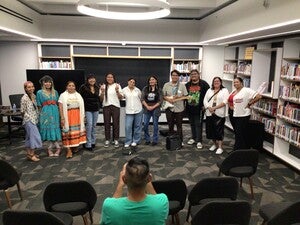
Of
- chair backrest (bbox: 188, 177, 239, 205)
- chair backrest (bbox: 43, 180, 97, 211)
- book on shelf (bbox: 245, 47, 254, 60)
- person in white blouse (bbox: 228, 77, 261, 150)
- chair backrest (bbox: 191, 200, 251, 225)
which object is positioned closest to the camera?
chair backrest (bbox: 191, 200, 251, 225)

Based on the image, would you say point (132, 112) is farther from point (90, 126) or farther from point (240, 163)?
point (240, 163)

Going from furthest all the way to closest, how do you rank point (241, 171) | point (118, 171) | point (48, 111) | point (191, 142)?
point (191, 142)
point (48, 111)
point (118, 171)
point (241, 171)

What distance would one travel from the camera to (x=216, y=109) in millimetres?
5707

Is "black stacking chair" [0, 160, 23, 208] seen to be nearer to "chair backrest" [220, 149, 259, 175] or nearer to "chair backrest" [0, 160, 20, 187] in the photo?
"chair backrest" [0, 160, 20, 187]

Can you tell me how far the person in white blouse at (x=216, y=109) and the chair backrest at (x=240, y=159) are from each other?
2054mm

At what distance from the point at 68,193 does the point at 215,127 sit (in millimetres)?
3796

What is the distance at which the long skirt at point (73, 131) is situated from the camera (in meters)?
5.41

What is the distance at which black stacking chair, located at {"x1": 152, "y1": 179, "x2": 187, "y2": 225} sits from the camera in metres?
2.76

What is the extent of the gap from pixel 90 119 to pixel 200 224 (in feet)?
12.8

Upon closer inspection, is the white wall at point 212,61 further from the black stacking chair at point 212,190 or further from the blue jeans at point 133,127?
the black stacking chair at point 212,190

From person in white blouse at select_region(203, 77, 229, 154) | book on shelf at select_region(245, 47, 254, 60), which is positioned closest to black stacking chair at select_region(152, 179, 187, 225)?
person in white blouse at select_region(203, 77, 229, 154)

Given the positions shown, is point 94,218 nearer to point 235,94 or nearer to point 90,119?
point 90,119

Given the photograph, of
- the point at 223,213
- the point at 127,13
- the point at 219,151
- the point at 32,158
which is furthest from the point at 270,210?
the point at 32,158

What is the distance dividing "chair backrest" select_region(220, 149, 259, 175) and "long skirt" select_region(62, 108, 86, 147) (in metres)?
3.05
